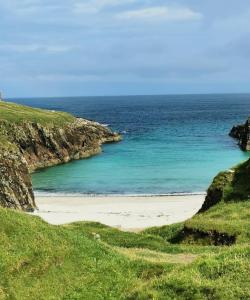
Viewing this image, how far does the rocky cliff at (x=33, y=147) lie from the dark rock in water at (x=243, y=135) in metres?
37.3

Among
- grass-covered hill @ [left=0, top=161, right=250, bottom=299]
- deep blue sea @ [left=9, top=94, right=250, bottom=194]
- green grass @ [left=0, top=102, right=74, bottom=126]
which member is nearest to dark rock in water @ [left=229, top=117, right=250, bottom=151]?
deep blue sea @ [left=9, top=94, right=250, bottom=194]

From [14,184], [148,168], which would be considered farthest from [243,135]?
[14,184]

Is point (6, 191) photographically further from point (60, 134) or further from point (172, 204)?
point (60, 134)

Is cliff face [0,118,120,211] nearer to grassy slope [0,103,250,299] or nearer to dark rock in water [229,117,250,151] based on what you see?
dark rock in water [229,117,250,151]

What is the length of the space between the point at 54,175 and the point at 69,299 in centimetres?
7511

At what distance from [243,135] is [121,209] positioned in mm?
80152

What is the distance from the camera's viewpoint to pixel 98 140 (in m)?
138

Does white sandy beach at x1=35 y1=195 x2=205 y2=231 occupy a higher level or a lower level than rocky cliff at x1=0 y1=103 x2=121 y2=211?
lower

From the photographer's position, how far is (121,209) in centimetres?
6412

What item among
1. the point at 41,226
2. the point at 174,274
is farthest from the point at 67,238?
the point at 174,274

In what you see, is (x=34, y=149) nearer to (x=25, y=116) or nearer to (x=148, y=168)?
(x=25, y=116)

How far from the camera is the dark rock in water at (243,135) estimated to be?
4956 inches

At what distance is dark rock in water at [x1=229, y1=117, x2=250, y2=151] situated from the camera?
413ft

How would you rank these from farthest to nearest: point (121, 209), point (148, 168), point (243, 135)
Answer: point (243, 135)
point (148, 168)
point (121, 209)
